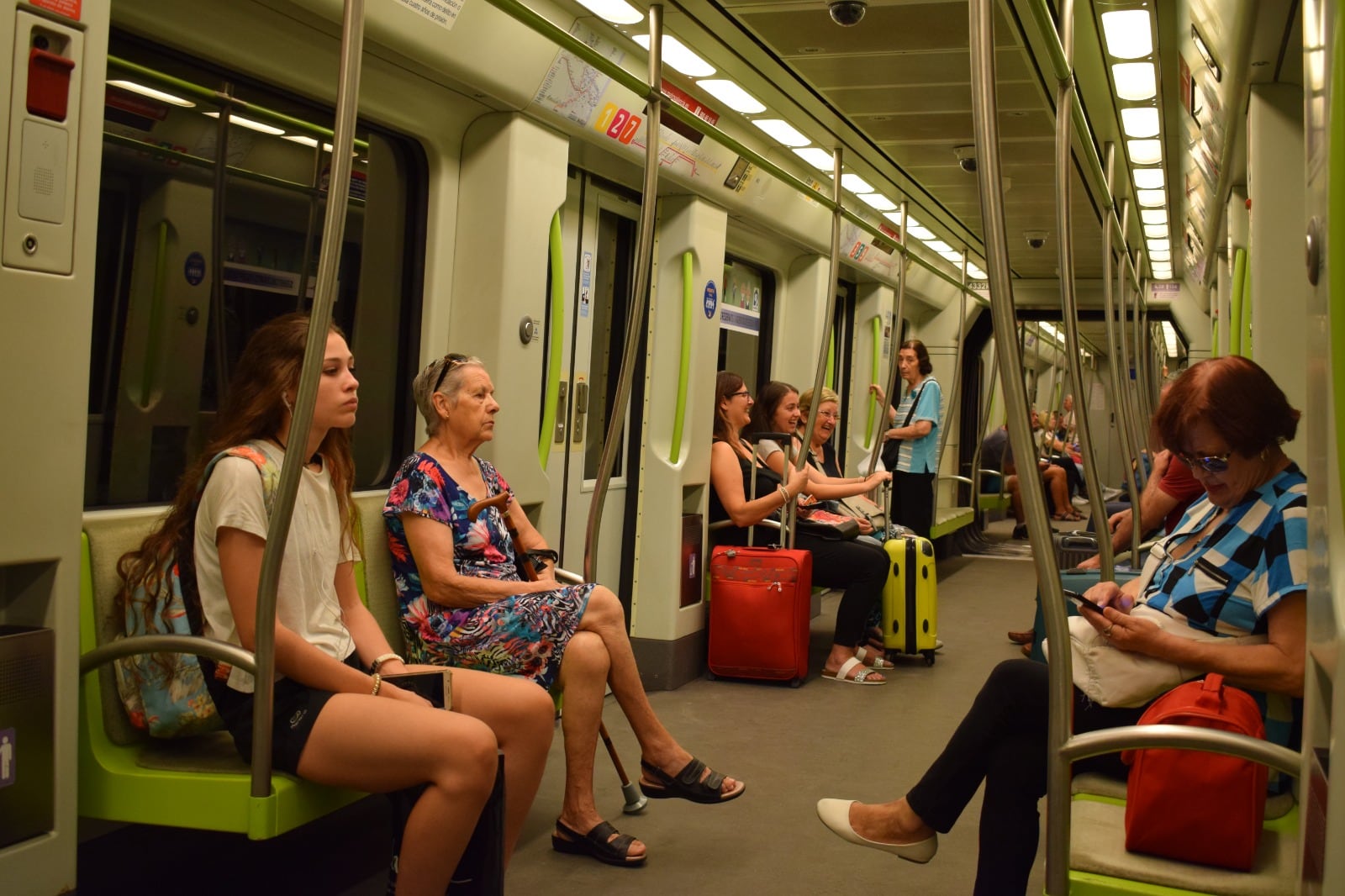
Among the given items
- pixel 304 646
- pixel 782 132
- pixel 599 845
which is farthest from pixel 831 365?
pixel 304 646

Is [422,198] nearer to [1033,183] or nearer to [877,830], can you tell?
[877,830]

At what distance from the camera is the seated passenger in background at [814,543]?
19.5 ft

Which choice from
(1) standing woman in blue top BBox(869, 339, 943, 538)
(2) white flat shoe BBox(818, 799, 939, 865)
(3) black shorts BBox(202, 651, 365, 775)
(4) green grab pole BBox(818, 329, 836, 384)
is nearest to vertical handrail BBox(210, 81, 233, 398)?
(3) black shorts BBox(202, 651, 365, 775)

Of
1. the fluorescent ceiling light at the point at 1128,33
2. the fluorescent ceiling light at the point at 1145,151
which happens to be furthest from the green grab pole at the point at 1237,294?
the fluorescent ceiling light at the point at 1128,33

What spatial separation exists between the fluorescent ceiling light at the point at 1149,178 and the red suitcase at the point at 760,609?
9.44ft

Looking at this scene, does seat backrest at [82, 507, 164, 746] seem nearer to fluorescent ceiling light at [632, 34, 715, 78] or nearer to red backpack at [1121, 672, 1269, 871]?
red backpack at [1121, 672, 1269, 871]

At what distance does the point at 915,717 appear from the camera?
5.26 m

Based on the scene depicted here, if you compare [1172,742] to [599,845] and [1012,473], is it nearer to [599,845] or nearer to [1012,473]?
[599,845]

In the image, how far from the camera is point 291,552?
275cm

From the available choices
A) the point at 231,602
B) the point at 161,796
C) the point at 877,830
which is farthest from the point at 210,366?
the point at 877,830

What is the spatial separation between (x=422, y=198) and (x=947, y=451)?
28.8ft

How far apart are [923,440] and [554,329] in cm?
440

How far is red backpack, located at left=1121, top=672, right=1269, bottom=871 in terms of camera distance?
2062mm

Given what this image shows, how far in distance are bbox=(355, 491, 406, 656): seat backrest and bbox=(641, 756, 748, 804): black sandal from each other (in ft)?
2.71
